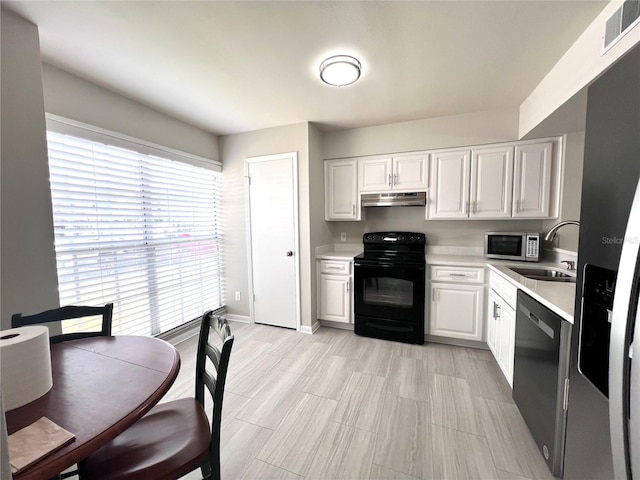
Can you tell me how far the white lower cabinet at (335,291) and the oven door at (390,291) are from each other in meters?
0.13

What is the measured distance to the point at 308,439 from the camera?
1624mm

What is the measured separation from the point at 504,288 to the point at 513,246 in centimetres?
84

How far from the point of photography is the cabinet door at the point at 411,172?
299 centimetres

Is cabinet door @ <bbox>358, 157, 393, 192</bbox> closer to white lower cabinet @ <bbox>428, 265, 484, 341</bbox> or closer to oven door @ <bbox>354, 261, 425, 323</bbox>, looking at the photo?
oven door @ <bbox>354, 261, 425, 323</bbox>

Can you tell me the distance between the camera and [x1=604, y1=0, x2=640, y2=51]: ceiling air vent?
1209 millimetres

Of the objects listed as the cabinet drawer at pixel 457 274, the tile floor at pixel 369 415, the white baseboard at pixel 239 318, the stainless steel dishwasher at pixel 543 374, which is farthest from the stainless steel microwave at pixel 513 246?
the white baseboard at pixel 239 318

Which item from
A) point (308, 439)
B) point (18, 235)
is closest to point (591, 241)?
point (308, 439)

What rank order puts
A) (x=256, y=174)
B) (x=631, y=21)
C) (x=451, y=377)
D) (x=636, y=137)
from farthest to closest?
(x=256, y=174) → (x=451, y=377) → (x=631, y=21) → (x=636, y=137)

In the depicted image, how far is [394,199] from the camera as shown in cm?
308

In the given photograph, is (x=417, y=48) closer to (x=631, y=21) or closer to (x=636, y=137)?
(x=631, y=21)

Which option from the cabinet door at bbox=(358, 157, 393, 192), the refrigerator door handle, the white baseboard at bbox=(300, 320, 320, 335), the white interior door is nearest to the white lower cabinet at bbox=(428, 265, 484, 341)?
the cabinet door at bbox=(358, 157, 393, 192)

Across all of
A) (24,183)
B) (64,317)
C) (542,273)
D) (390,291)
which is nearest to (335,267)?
(390,291)

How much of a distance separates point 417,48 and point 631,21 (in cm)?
100

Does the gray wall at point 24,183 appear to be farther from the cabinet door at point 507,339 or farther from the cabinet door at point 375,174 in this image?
the cabinet door at point 507,339
